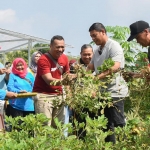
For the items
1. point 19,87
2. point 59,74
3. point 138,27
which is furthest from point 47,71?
point 138,27

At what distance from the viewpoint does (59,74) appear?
5895 mm

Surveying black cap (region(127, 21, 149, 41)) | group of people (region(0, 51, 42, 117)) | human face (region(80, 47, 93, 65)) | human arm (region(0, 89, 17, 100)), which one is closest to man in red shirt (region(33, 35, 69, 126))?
human arm (region(0, 89, 17, 100))

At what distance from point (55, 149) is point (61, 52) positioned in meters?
3.60

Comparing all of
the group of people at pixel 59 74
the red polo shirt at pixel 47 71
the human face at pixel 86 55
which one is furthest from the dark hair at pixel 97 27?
the human face at pixel 86 55

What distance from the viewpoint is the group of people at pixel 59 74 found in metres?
4.52

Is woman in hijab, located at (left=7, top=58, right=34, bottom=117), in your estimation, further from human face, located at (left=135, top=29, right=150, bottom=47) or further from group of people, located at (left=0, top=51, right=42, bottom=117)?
human face, located at (left=135, top=29, right=150, bottom=47)

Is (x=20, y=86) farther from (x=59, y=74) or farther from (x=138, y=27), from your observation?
(x=138, y=27)

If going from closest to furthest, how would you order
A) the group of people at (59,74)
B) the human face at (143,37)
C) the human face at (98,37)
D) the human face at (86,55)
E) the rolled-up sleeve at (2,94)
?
the human face at (143,37), the group of people at (59,74), the human face at (98,37), the rolled-up sleeve at (2,94), the human face at (86,55)

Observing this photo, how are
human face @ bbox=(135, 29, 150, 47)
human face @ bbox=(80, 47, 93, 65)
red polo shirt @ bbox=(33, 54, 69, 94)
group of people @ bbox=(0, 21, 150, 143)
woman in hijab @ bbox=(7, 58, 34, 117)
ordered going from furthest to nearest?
woman in hijab @ bbox=(7, 58, 34, 117) < human face @ bbox=(80, 47, 93, 65) < red polo shirt @ bbox=(33, 54, 69, 94) < group of people @ bbox=(0, 21, 150, 143) < human face @ bbox=(135, 29, 150, 47)

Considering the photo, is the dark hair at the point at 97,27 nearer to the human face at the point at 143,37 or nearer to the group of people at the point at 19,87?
the human face at the point at 143,37

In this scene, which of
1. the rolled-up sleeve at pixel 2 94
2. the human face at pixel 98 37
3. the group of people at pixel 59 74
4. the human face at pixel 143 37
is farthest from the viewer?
the rolled-up sleeve at pixel 2 94

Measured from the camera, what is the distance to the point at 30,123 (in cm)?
265

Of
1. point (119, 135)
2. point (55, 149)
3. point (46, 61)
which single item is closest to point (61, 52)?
point (46, 61)

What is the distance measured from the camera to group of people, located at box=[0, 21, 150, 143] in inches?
178
